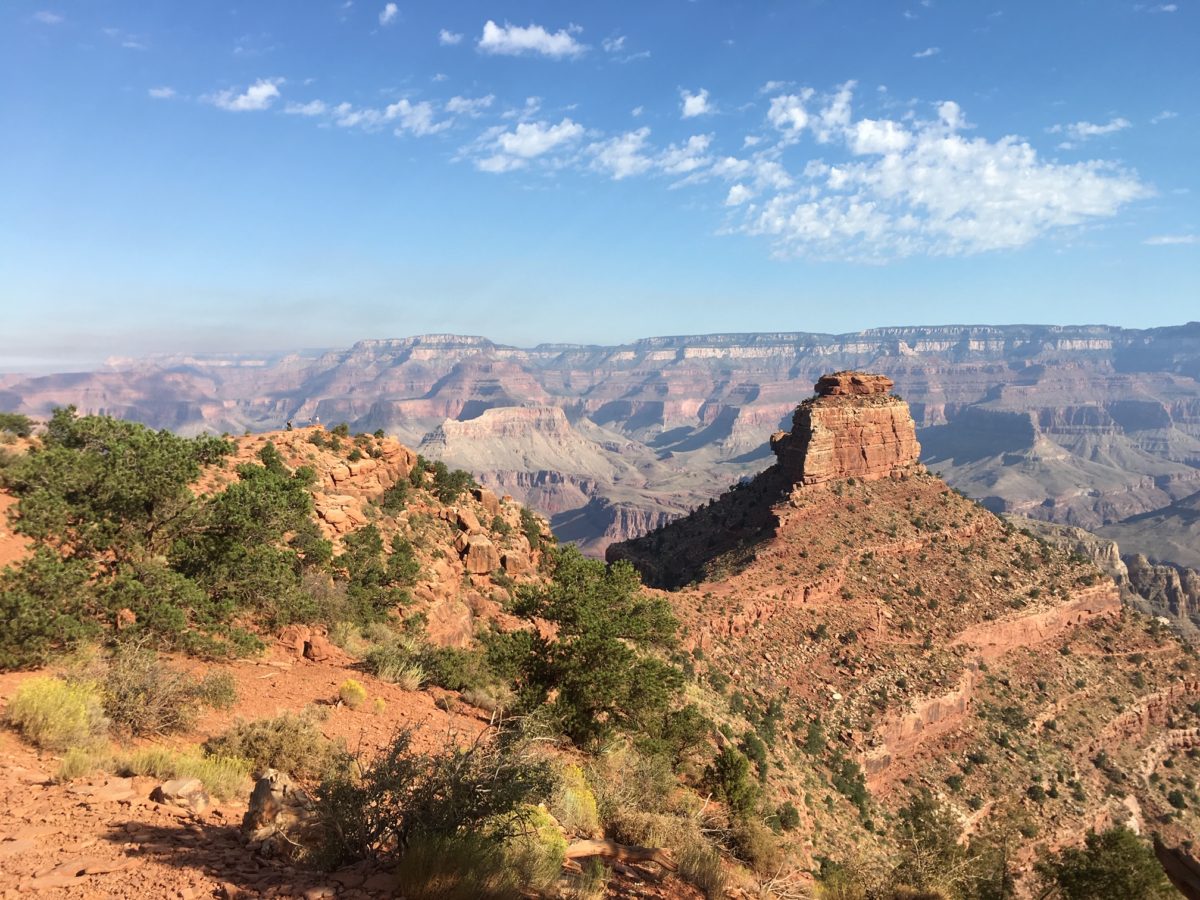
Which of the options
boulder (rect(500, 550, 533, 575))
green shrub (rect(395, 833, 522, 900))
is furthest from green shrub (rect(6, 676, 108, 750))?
boulder (rect(500, 550, 533, 575))

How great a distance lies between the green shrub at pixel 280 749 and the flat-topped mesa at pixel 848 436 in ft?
166

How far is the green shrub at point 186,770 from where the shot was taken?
32.2 feet

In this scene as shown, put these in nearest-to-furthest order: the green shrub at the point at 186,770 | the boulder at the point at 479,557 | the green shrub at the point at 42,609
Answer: the green shrub at the point at 186,770 → the green shrub at the point at 42,609 → the boulder at the point at 479,557

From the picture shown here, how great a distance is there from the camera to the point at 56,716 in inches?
406

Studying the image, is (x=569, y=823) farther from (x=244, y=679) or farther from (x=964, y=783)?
(x=964, y=783)

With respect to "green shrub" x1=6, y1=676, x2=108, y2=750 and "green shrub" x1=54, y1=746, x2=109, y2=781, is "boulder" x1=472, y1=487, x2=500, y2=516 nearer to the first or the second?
"green shrub" x1=6, y1=676, x2=108, y2=750

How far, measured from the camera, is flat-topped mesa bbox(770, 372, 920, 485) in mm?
57438

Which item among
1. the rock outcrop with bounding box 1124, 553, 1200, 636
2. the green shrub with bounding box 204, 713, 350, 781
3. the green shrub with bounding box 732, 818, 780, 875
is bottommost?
the rock outcrop with bounding box 1124, 553, 1200, 636

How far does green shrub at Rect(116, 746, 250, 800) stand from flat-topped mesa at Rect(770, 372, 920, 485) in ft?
171

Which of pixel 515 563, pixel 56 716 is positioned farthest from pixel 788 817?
pixel 56 716

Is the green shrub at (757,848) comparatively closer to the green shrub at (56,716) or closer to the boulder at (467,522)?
the green shrub at (56,716)

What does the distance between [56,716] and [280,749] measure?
336cm

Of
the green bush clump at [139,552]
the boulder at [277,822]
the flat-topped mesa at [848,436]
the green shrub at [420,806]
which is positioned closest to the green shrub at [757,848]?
the green shrub at [420,806]

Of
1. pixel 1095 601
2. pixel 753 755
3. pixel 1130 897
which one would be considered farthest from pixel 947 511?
pixel 1130 897
